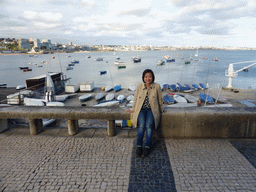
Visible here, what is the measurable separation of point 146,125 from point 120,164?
120cm

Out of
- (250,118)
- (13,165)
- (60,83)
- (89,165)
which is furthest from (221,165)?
(60,83)

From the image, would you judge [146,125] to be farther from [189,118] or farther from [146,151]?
[189,118]

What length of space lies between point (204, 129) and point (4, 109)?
5998 millimetres

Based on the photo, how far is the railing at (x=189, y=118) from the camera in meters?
5.02

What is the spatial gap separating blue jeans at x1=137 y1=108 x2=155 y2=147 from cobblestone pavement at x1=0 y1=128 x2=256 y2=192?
336 mm

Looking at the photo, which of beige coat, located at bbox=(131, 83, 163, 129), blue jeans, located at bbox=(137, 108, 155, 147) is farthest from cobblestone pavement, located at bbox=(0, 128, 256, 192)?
beige coat, located at bbox=(131, 83, 163, 129)

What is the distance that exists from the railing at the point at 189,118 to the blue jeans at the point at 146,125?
565 mm

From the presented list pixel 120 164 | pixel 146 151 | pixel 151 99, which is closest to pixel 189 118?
pixel 151 99

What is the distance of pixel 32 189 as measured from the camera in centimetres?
337

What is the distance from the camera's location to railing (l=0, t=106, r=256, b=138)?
502 cm

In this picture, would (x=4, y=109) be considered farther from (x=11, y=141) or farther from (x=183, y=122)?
(x=183, y=122)

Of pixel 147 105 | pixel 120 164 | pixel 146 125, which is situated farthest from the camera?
pixel 147 105

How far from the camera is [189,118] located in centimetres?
510

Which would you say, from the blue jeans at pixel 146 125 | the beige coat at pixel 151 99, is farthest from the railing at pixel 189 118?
the blue jeans at pixel 146 125
